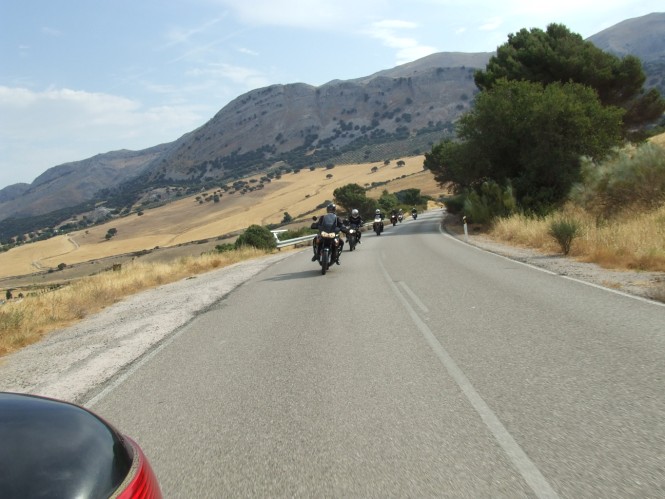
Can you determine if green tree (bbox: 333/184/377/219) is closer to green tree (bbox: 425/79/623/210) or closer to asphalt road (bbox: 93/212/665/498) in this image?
green tree (bbox: 425/79/623/210)

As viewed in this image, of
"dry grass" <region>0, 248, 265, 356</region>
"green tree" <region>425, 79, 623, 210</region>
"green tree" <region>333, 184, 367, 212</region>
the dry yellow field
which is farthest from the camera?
the dry yellow field

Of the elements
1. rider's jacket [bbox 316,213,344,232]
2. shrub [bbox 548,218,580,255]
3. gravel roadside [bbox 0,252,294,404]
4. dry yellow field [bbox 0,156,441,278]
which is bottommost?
dry yellow field [bbox 0,156,441,278]

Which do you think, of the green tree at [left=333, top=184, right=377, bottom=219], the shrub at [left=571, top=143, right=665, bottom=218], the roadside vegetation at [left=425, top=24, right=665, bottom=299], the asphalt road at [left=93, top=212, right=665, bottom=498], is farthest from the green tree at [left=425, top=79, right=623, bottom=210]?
the green tree at [left=333, top=184, right=377, bottom=219]

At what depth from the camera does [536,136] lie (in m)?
32.4

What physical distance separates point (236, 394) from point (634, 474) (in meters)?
3.71

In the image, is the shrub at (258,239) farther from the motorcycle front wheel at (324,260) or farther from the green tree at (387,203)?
the green tree at (387,203)

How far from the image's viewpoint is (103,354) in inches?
352

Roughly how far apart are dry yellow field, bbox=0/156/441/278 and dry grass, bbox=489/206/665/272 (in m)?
70.4

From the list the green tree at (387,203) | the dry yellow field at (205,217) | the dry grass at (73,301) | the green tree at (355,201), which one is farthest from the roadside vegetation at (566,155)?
the dry yellow field at (205,217)

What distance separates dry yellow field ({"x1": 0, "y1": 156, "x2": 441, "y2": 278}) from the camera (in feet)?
293

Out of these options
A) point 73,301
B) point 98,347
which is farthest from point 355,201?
point 98,347

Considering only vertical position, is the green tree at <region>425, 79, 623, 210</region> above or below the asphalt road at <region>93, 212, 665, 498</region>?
above

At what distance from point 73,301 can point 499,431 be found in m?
13.8

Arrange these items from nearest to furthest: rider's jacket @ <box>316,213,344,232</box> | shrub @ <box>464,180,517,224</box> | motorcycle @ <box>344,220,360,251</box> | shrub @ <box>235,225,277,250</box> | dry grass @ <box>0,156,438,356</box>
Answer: dry grass @ <box>0,156,438,356</box>, rider's jacket @ <box>316,213,344,232</box>, motorcycle @ <box>344,220,360,251</box>, shrub @ <box>464,180,517,224</box>, shrub @ <box>235,225,277,250</box>
